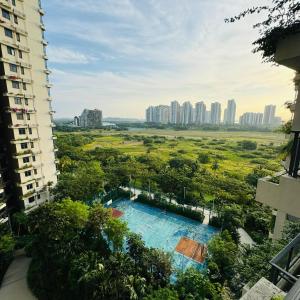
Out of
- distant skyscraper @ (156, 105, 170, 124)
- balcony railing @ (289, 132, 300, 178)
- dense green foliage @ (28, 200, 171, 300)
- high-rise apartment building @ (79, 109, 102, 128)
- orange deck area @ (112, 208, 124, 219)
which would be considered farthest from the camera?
distant skyscraper @ (156, 105, 170, 124)

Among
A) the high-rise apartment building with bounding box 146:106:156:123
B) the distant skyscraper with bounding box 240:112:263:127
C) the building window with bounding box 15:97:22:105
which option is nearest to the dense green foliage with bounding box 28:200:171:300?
the building window with bounding box 15:97:22:105

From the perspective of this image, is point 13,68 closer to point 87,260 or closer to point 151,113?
point 87,260

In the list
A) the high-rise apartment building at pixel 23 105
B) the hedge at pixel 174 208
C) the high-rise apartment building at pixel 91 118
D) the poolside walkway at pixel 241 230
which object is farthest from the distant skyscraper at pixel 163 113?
the high-rise apartment building at pixel 23 105

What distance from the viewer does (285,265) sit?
253cm

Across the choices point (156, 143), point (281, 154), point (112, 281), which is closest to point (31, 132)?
point (112, 281)

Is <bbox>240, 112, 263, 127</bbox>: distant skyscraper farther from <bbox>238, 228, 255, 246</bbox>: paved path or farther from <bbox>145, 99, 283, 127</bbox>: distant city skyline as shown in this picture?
<bbox>238, 228, 255, 246</bbox>: paved path

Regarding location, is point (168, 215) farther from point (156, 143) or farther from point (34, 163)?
point (156, 143)

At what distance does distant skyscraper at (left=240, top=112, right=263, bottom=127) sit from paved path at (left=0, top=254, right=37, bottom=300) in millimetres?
107444

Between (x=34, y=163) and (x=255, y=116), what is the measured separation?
4279 inches

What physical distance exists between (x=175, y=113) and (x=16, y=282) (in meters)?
101

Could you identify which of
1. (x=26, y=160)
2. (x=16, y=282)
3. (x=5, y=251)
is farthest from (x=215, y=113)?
(x=16, y=282)

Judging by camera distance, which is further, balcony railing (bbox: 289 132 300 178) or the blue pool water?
the blue pool water

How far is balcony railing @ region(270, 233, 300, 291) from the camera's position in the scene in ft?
7.53

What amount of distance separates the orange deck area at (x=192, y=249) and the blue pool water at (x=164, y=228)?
0.27 metres
